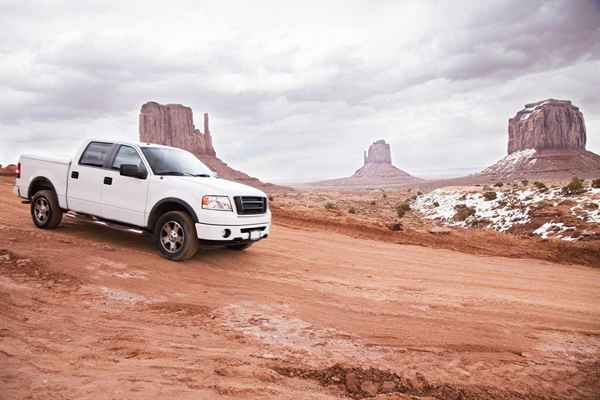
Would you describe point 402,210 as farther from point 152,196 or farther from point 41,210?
point 41,210

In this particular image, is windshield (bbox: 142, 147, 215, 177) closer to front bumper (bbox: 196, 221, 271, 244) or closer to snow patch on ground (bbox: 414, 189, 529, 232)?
front bumper (bbox: 196, 221, 271, 244)

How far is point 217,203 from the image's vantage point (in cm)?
638

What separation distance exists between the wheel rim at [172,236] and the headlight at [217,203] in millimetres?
655

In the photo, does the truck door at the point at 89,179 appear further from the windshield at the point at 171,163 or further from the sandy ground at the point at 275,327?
the windshield at the point at 171,163

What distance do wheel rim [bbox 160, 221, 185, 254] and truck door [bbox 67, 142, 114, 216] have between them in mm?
1529

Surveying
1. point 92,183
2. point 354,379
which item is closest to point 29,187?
point 92,183

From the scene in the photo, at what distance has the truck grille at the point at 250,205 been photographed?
6.59m

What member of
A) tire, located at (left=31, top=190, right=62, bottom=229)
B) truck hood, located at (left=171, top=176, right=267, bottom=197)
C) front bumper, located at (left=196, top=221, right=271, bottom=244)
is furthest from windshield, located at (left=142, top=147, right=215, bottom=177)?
tire, located at (left=31, top=190, right=62, bottom=229)

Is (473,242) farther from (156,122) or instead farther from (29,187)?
(156,122)

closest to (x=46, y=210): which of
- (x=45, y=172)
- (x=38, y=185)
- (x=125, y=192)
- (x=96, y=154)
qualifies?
(x=38, y=185)

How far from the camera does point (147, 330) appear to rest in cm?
400

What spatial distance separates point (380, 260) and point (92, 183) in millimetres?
5985

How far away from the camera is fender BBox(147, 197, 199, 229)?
251 inches

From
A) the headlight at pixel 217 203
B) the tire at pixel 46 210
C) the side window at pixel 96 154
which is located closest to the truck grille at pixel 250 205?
the headlight at pixel 217 203
